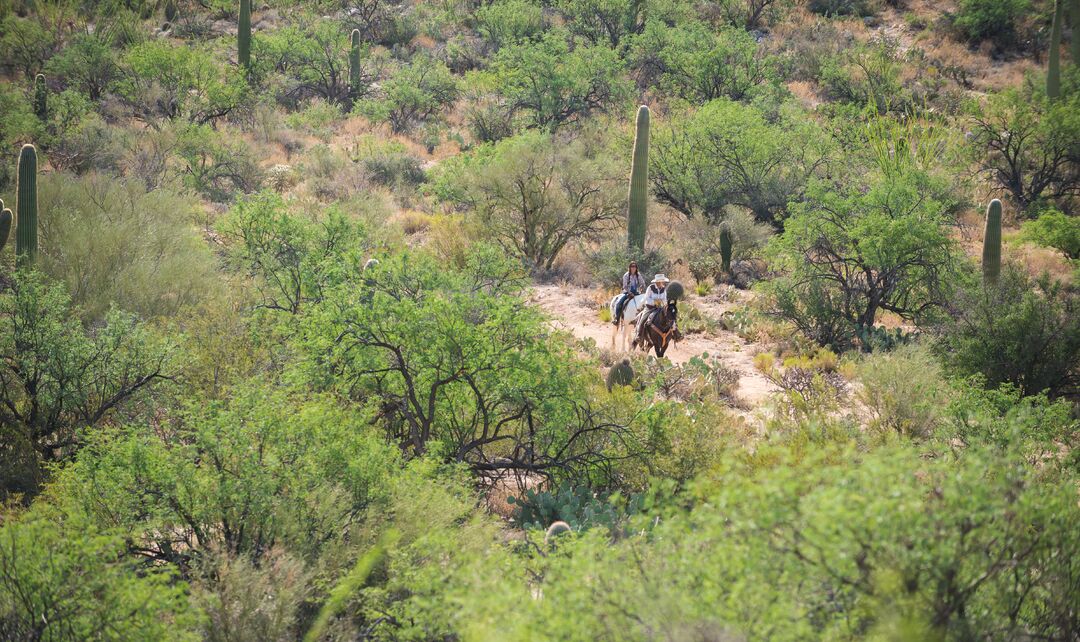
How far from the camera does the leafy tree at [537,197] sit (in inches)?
821

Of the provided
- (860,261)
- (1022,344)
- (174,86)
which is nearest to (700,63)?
(174,86)

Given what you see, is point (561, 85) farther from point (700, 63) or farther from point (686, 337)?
point (686, 337)

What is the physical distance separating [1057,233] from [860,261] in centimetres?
617

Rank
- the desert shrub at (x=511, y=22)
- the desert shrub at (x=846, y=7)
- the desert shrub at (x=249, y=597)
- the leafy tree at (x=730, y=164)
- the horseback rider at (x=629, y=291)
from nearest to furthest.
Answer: the desert shrub at (x=249, y=597) → the horseback rider at (x=629, y=291) → the leafy tree at (x=730, y=164) → the desert shrub at (x=511, y=22) → the desert shrub at (x=846, y=7)

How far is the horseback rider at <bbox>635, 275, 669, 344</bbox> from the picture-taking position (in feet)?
47.3

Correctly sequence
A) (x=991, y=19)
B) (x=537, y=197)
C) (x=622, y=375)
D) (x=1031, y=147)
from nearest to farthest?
(x=622, y=375)
(x=537, y=197)
(x=1031, y=147)
(x=991, y=19)

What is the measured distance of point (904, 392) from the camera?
467 inches

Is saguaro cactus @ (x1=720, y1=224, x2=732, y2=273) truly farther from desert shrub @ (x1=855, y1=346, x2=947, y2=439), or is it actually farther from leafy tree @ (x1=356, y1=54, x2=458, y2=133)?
leafy tree @ (x1=356, y1=54, x2=458, y2=133)

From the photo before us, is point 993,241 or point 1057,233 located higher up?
point 993,241

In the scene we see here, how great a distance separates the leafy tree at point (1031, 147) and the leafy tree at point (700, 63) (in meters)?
7.74

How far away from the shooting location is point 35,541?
632 cm

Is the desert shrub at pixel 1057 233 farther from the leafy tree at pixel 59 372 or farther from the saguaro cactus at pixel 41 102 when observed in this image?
the saguaro cactus at pixel 41 102

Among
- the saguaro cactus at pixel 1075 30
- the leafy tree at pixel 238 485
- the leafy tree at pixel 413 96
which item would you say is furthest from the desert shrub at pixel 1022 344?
the leafy tree at pixel 413 96

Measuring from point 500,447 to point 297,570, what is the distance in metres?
3.96
